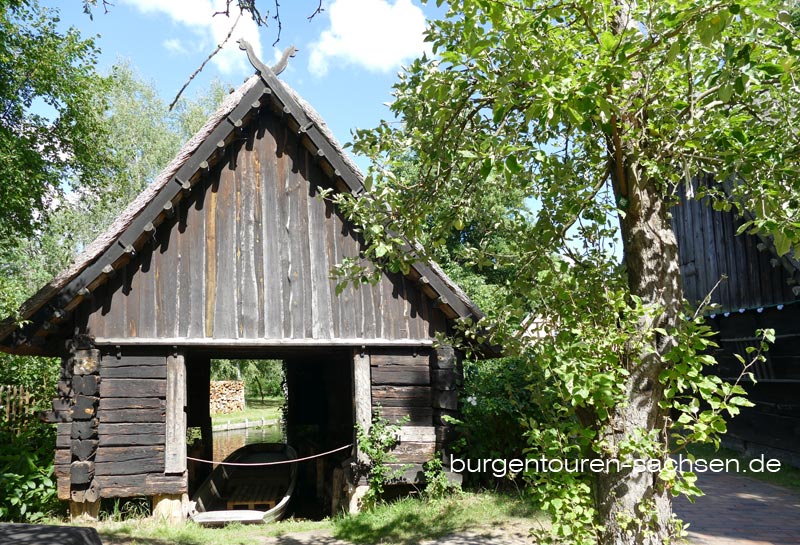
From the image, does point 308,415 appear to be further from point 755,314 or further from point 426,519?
point 755,314

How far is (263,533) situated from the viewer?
27.4 ft

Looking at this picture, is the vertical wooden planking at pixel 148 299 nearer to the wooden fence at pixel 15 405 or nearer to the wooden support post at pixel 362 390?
the wooden support post at pixel 362 390

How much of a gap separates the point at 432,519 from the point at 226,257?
461 cm

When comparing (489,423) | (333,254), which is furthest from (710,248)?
(333,254)

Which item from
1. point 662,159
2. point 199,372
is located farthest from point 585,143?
point 199,372

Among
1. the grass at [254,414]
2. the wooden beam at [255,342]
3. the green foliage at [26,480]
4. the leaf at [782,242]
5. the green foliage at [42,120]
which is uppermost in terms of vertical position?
the green foliage at [42,120]

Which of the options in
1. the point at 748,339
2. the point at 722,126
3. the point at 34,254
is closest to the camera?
the point at 722,126

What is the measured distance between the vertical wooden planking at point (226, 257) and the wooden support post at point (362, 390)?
5.97 ft

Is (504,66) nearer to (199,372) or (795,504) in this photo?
(795,504)

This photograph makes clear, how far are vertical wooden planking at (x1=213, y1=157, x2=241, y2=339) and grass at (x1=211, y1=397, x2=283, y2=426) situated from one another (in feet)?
58.8

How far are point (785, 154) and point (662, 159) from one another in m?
0.85

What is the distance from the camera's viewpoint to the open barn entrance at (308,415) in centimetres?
1166

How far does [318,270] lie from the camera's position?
903 centimetres

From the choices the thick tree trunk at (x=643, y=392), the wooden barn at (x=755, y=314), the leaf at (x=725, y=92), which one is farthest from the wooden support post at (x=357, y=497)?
the leaf at (x=725, y=92)
